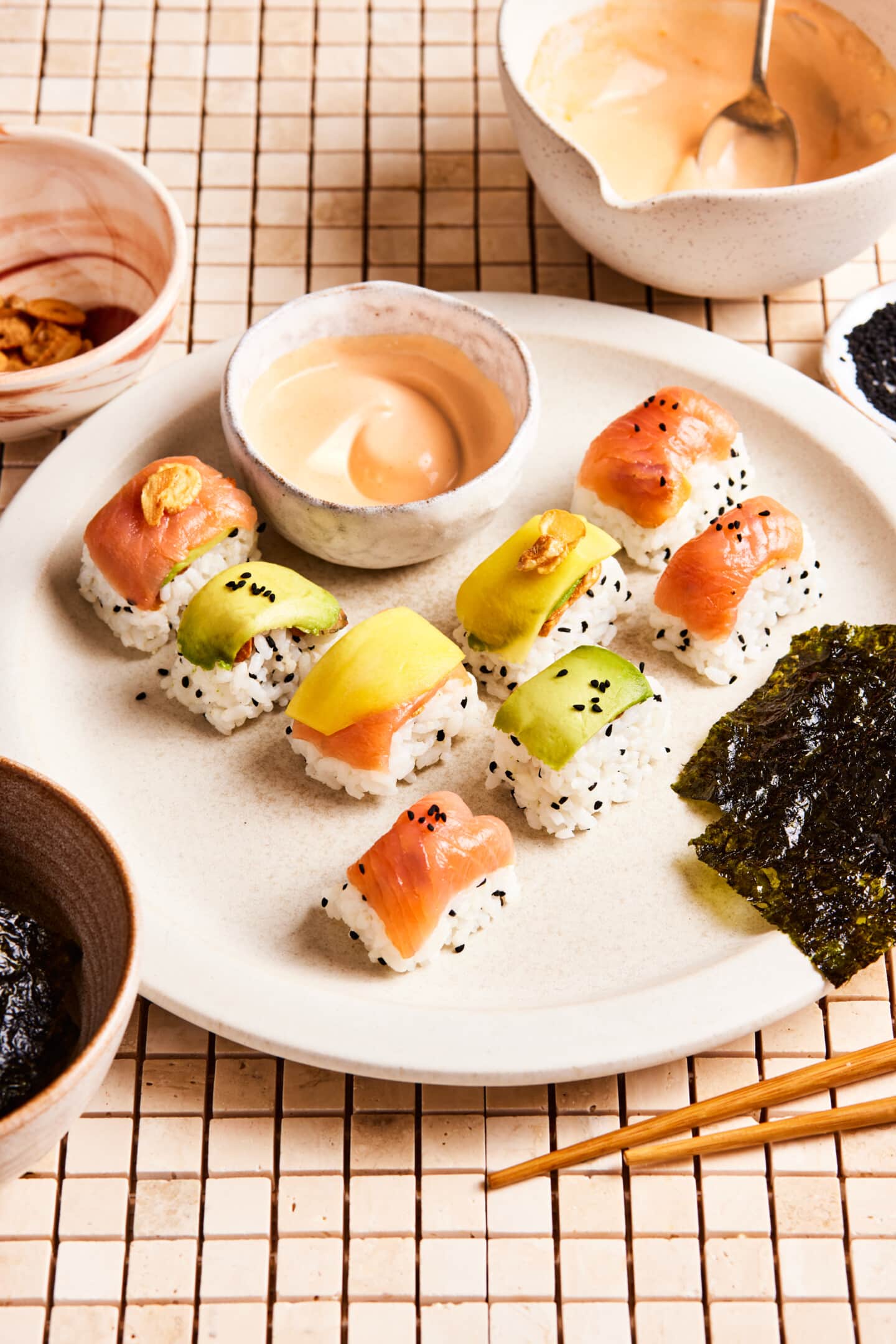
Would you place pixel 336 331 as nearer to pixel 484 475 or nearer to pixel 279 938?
pixel 484 475

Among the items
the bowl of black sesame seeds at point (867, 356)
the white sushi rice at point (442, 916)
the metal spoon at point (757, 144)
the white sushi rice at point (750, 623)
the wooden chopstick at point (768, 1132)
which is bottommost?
Result: the wooden chopstick at point (768, 1132)

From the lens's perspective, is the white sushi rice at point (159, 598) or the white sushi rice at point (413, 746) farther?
the white sushi rice at point (159, 598)

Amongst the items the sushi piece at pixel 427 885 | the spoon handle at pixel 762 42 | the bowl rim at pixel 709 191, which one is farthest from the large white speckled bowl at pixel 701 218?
the sushi piece at pixel 427 885

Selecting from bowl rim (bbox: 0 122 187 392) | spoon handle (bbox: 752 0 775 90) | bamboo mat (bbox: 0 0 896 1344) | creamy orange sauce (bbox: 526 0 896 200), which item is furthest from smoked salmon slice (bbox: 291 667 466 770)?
spoon handle (bbox: 752 0 775 90)

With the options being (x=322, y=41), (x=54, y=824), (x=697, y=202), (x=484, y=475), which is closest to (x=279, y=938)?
(x=54, y=824)

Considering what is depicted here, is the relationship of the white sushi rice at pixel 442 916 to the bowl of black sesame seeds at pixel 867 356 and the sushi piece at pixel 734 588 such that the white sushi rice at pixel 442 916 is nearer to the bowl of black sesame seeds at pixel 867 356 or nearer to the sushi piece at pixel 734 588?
the sushi piece at pixel 734 588

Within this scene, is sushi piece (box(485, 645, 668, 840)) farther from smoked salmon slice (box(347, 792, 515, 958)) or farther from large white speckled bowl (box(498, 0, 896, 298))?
→ large white speckled bowl (box(498, 0, 896, 298))

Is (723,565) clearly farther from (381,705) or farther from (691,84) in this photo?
(691,84)

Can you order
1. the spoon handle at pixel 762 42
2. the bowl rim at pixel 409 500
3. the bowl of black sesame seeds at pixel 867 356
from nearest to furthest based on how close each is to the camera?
the bowl rim at pixel 409 500
the bowl of black sesame seeds at pixel 867 356
the spoon handle at pixel 762 42
